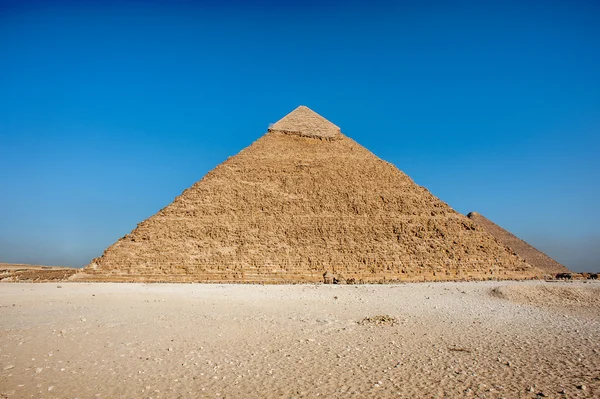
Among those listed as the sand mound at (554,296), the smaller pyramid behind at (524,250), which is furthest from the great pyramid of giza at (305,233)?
the smaller pyramid behind at (524,250)

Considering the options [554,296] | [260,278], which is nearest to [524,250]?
[260,278]

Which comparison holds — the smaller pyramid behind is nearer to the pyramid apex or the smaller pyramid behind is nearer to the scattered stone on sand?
the pyramid apex

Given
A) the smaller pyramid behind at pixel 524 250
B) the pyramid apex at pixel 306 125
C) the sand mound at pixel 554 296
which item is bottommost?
the sand mound at pixel 554 296

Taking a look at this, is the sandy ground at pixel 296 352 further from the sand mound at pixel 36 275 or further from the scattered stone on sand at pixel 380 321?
the sand mound at pixel 36 275

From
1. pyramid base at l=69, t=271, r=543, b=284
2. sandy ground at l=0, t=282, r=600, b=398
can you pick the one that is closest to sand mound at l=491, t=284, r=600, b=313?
sandy ground at l=0, t=282, r=600, b=398

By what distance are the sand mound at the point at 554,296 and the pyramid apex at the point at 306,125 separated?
22781 millimetres

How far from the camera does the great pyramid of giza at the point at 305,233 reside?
23.2m

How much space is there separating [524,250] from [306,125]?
26167 millimetres

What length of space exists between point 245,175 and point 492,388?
1049 inches

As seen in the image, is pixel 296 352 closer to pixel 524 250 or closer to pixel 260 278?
pixel 260 278

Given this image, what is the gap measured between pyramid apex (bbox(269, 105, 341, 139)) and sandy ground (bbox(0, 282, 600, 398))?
25.5m

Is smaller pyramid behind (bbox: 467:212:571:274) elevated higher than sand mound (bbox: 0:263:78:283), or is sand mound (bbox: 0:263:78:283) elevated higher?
smaller pyramid behind (bbox: 467:212:571:274)

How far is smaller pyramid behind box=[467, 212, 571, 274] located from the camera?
130 feet

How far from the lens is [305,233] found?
996 inches
